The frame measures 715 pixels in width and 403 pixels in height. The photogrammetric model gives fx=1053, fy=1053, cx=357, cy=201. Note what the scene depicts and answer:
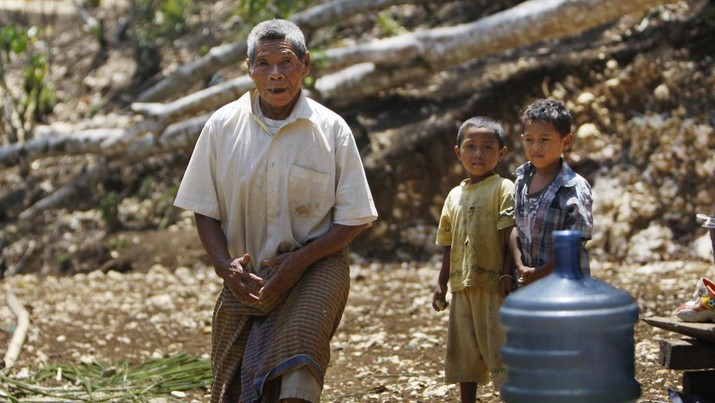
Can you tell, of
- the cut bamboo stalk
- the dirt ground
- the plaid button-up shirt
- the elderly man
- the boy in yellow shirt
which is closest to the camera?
the plaid button-up shirt

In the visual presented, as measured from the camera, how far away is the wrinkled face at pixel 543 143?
3779 mm

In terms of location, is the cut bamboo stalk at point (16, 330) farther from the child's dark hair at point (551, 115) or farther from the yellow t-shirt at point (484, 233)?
the child's dark hair at point (551, 115)

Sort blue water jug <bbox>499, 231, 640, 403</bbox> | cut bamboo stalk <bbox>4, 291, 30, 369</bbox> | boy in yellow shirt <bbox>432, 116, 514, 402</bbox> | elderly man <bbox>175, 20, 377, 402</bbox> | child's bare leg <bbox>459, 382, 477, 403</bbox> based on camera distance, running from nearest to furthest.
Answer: blue water jug <bbox>499, 231, 640, 403</bbox>
elderly man <bbox>175, 20, 377, 402</bbox>
boy in yellow shirt <bbox>432, 116, 514, 402</bbox>
child's bare leg <bbox>459, 382, 477, 403</bbox>
cut bamboo stalk <bbox>4, 291, 30, 369</bbox>

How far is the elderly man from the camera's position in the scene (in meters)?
3.93

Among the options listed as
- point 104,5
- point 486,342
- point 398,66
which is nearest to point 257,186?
point 486,342

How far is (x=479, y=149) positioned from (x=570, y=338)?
147 centimetres

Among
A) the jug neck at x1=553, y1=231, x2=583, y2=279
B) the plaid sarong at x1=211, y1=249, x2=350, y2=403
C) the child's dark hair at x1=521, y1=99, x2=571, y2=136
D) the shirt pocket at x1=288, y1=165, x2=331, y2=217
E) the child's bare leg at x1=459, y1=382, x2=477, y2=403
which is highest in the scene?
the child's dark hair at x1=521, y1=99, x2=571, y2=136

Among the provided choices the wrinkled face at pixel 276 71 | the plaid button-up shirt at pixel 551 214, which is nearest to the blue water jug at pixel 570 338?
the plaid button-up shirt at pixel 551 214

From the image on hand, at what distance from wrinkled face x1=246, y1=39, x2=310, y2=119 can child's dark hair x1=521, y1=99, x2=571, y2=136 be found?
90 cm

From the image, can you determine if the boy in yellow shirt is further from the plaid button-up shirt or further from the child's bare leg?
the plaid button-up shirt

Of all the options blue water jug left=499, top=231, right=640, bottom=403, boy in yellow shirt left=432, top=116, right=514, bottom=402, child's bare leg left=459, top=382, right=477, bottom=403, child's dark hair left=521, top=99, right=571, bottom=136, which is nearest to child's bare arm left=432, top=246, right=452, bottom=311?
boy in yellow shirt left=432, top=116, right=514, bottom=402

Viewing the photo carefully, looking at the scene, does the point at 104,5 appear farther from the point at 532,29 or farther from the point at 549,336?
the point at 549,336

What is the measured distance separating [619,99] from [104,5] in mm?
9548

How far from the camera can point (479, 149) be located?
163 inches
